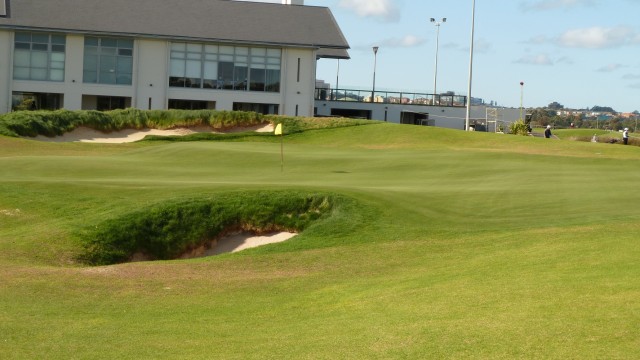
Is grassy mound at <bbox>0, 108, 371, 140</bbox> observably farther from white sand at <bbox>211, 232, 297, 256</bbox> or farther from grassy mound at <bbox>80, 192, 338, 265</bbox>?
white sand at <bbox>211, 232, 297, 256</bbox>

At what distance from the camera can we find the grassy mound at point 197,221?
22.3m

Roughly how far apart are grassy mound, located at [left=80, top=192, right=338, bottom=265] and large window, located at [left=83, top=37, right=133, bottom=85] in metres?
47.4

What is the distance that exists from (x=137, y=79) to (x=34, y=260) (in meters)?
51.5

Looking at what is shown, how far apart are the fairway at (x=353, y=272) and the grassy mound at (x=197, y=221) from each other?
0.42 m

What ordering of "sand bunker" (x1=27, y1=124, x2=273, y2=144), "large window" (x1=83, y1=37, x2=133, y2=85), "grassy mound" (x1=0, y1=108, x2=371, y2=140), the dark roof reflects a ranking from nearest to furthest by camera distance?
"grassy mound" (x1=0, y1=108, x2=371, y2=140), "sand bunker" (x1=27, y1=124, x2=273, y2=144), the dark roof, "large window" (x1=83, y1=37, x2=133, y2=85)

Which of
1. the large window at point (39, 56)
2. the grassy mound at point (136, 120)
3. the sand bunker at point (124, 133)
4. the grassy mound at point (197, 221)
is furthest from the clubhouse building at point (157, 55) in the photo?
the grassy mound at point (197, 221)

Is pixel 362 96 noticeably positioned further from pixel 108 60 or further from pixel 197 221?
pixel 197 221

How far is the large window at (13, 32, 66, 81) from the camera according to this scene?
2672 inches

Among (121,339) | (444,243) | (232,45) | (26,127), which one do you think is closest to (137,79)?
(232,45)

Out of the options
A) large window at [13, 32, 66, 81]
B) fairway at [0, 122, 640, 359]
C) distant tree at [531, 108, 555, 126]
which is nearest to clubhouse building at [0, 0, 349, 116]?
large window at [13, 32, 66, 81]

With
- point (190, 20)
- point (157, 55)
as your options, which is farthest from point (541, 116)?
point (157, 55)

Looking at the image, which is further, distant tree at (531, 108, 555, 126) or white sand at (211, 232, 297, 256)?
distant tree at (531, 108, 555, 126)

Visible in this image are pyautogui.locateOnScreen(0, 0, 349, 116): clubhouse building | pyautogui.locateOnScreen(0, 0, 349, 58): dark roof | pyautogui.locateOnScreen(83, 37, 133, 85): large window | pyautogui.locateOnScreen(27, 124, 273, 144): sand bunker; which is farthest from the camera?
pyautogui.locateOnScreen(83, 37, 133, 85): large window

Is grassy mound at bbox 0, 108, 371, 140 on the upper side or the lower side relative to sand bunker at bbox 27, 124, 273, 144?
upper
